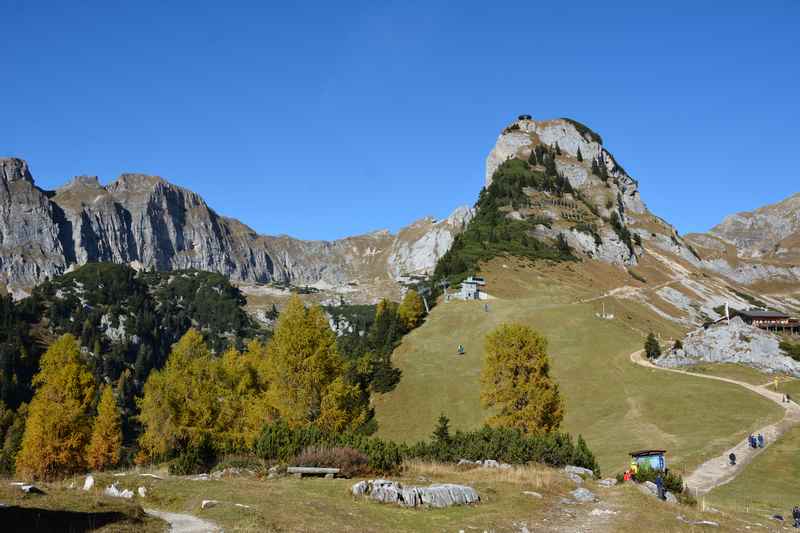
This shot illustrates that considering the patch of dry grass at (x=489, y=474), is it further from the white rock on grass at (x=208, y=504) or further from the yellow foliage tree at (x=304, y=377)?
the yellow foliage tree at (x=304, y=377)

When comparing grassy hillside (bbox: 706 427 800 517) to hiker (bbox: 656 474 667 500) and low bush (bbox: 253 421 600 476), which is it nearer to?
hiker (bbox: 656 474 667 500)

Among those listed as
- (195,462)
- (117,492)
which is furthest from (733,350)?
(117,492)

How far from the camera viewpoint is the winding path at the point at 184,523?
15.2 metres

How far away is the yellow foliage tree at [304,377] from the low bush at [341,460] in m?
12.9

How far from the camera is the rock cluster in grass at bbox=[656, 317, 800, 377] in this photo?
7438cm

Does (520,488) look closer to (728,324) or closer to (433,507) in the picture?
(433,507)

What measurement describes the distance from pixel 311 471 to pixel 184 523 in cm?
991

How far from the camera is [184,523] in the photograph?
52.9 ft

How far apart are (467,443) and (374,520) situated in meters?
16.1

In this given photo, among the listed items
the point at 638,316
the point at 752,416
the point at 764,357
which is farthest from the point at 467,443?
the point at 638,316

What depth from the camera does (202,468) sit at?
1153 inches

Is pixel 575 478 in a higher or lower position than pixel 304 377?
lower

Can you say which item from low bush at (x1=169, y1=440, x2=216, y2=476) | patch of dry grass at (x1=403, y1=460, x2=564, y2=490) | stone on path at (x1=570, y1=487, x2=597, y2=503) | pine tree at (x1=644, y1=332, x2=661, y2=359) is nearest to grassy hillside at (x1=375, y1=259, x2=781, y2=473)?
pine tree at (x1=644, y1=332, x2=661, y2=359)

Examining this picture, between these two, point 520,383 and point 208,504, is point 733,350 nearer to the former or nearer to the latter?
point 520,383
